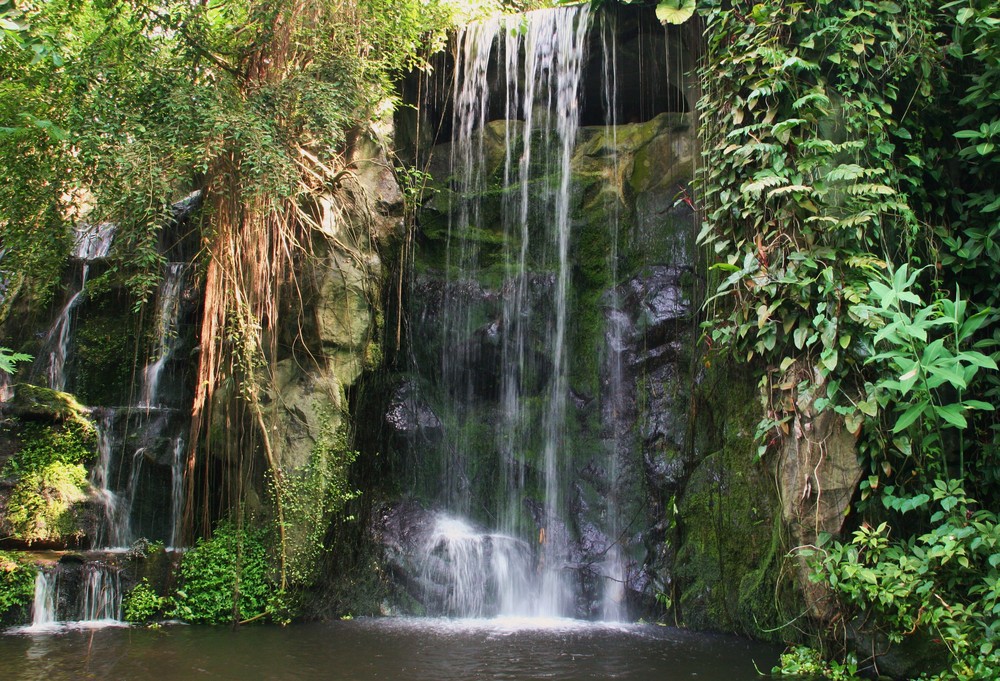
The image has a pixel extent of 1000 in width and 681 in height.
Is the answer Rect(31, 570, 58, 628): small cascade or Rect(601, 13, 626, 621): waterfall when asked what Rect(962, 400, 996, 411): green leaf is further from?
Rect(31, 570, 58, 628): small cascade

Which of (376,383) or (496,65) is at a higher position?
(496,65)

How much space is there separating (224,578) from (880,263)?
5854 mm

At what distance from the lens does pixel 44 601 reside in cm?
644

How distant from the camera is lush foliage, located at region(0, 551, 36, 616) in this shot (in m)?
6.34

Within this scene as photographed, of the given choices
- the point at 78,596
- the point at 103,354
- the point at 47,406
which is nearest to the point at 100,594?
the point at 78,596

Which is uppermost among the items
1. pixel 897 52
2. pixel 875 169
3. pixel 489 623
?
pixel 897 52

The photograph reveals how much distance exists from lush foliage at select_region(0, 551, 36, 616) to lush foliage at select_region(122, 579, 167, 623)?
75cm

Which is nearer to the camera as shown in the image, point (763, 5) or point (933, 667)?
point (933, 667)

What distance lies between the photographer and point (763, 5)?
5551 mm

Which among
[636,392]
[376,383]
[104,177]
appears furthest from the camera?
[376,383]

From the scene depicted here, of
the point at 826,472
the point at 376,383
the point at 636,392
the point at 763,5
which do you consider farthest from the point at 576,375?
the point at 763,5

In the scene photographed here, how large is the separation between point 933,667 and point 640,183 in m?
5.31

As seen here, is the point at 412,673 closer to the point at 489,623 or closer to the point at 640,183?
the point at 489,623

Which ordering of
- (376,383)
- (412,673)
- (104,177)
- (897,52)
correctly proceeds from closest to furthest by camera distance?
1. (412,673)
2. (897,52)
3. (104,177)
4. (376,383)
